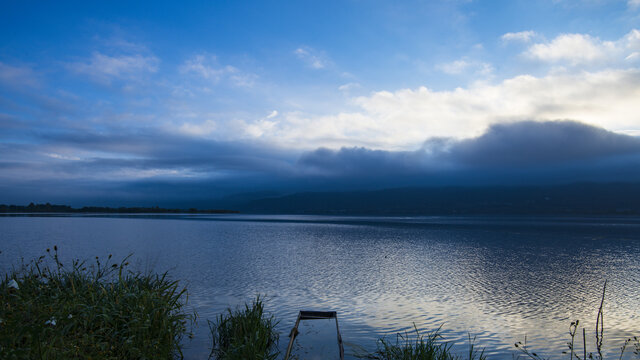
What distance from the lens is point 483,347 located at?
13.0 meters

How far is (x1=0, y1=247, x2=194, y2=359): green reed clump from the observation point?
7.97m

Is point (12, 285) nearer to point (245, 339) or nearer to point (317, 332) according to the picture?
point (245, 339)

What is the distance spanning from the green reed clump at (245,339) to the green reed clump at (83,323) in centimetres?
125

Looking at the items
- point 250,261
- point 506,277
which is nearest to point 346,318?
point 506,277

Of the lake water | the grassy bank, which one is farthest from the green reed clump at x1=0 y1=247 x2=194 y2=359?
the lake water

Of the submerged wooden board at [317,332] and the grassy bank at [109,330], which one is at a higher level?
the grassy bank at [109,330]

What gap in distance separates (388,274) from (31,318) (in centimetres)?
2139

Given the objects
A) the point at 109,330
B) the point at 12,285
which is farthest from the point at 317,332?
the point at 12,285

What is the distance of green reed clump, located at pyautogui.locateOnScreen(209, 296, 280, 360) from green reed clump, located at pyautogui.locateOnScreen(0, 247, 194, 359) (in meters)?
1.25

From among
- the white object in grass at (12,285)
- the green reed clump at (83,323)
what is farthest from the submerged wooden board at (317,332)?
the white object in grass at (12,285)

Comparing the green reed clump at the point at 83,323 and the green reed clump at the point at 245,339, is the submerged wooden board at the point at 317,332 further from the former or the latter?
the green reed clump at the point at 83,323

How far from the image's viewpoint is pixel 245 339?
10.5 metres

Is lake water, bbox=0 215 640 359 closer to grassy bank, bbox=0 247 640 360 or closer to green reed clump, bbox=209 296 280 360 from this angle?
green reed clump, bbox=209 296 280 360

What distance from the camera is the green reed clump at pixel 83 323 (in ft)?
26.2
